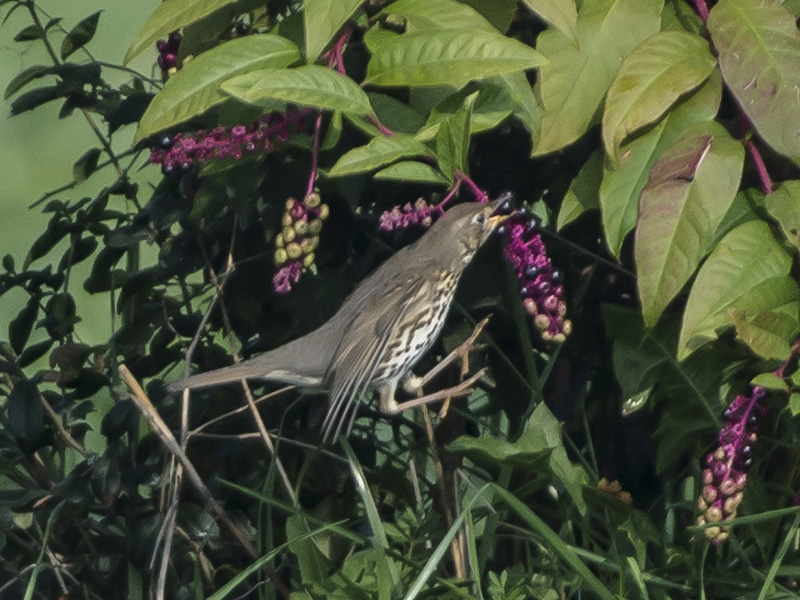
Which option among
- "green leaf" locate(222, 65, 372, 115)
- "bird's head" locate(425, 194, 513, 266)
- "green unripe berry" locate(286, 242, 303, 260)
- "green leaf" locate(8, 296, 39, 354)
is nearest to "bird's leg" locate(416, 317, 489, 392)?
"bird's head" locate(425, 194, 513, 266)

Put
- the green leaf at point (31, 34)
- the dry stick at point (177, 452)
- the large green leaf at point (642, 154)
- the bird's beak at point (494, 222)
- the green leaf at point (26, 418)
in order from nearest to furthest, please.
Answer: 1. the large green leaf at point (642, 154)
2. the dry stick at point (177, 452)
3. the bird's beak at point (494, 222)
4. the green leaf at point (26, 418)
5. the green leaf at point (31, 34)

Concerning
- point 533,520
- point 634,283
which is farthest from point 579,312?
point 533,520

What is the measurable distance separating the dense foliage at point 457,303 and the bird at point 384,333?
0.06 metres

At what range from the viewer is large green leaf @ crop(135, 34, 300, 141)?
2.26 meters

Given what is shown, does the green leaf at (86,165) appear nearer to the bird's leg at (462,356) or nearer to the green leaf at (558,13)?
the bird's leg at (462,356)

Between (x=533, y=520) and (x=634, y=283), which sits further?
(x=634, y=283)

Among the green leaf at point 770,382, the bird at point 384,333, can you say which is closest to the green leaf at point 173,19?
the bird at point 384,333

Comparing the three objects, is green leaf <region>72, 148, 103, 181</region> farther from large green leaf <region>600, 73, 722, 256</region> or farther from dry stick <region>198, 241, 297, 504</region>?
large green leaf <region>600, 73, 722, 256</region>

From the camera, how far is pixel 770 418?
2996 mm

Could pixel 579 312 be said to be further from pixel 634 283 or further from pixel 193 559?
pixel 193 559

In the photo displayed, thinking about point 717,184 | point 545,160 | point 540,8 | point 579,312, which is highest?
point 540,8

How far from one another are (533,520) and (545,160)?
0.81 metres

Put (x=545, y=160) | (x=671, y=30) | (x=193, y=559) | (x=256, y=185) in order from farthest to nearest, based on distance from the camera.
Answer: (x=193, y=559), (x=545, y=160), (x=256, y=185), (x=671, y=30)

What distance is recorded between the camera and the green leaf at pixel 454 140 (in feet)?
7.34
